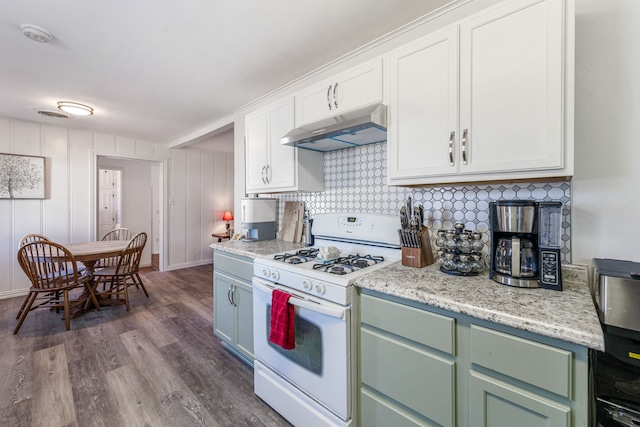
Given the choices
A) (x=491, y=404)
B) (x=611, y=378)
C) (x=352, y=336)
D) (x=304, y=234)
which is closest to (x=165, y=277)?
(x=304, y=234)

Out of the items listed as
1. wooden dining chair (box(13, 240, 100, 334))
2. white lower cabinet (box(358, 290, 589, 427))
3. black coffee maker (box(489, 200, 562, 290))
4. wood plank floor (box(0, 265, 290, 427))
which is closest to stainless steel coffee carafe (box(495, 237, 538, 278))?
black coffee maker (box(489, 200, 562, 290))

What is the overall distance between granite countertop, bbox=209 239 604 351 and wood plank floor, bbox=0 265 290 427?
117 cm

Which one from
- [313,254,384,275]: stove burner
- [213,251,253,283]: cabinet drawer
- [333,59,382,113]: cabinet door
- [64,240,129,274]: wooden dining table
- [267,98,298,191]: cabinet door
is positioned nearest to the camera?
[313,254,384,275]: stove burner

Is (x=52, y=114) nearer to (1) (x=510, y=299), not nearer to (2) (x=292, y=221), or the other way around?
(2) (x=292, y=221)

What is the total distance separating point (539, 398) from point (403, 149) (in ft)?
3.82

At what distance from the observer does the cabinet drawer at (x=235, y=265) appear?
79.7 inches

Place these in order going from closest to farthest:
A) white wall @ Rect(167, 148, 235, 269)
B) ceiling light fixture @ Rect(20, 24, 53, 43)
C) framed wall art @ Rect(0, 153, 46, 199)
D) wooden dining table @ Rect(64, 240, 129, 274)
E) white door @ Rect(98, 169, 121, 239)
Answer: ceiling light fixture @ Rect(20, 24, 53, 43) → wooden dining table @ Rect(64, 240, 129, 274) → framed wall art @ Rect(0, 153, 46, 199) → white wall @ Rect(167, 148, 235, 269) → white door @ Rect(98, 169, 121, 239)

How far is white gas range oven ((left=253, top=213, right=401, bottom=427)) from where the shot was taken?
1344mm

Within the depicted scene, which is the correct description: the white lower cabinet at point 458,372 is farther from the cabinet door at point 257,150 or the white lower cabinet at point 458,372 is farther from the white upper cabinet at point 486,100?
the cabinet door at point 257,150

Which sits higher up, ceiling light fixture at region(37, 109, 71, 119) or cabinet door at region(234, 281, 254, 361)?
ceiling light fixture at region(37, 109, 71, 119)

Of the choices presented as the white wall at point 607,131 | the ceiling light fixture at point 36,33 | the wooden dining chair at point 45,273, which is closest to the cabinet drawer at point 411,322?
the white wall at point 607,131

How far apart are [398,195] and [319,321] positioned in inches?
38.5

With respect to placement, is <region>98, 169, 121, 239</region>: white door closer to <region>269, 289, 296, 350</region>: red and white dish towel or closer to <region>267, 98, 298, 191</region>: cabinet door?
<region>267, 98, 298, 191</region>: cabinet door

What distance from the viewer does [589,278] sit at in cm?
122
